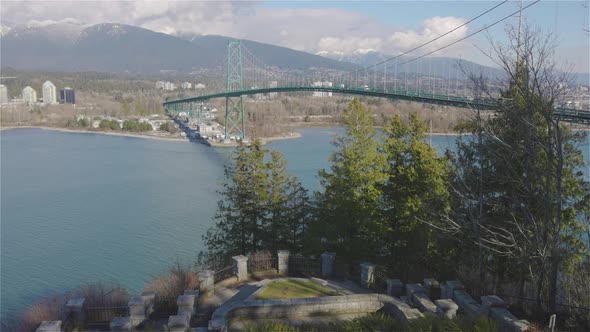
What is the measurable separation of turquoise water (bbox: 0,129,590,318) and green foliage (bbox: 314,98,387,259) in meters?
1.13

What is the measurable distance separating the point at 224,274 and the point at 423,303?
4.45 ft

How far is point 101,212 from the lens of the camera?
7.54m

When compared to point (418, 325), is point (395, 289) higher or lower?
lower

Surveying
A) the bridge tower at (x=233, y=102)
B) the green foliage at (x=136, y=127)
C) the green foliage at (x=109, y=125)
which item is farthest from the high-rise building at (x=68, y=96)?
the bridge tower at (x=233, y=102)

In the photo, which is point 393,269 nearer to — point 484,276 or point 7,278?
point 484,276

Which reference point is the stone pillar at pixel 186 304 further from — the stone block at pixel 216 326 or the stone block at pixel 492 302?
the stone block at pixel 492 302

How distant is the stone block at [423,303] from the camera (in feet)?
7.91

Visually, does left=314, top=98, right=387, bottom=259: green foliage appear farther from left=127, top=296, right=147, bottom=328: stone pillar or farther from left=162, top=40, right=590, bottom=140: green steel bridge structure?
left=127, top=296, right=147, bottom=328: stone pillar

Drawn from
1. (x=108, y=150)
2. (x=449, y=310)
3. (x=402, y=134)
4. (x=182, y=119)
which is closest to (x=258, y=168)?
(x=402, y=134)

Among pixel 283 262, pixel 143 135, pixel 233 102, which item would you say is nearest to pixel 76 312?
pixel 283 262

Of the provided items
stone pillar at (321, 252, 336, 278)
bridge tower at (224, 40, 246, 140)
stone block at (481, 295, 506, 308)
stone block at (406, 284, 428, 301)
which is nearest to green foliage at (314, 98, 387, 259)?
stone pillar at (321, 252, 336, 278)

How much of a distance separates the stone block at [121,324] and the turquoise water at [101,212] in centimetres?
243

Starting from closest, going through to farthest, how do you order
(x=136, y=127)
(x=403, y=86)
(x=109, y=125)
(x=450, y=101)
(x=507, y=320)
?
(x=507, y=320), (x=450, y=101), (x=403, y=86), (x=136, y=127), (x=109, y=125)

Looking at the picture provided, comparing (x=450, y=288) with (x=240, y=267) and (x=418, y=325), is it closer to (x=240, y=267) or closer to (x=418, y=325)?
(x=418, y=325)
